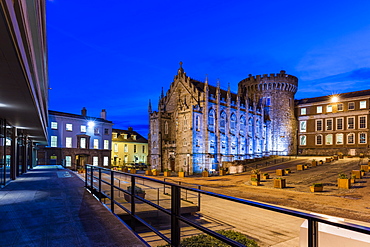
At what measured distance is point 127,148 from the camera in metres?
69.8

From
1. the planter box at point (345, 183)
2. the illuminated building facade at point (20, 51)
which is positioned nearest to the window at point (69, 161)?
the illuminated building facade at point (20, 51)

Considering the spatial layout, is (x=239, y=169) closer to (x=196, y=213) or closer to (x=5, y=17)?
(x=196, y=213)

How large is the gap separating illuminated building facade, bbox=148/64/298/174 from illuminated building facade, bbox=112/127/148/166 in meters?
13.7

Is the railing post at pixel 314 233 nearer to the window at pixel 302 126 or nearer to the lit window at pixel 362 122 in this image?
the lit window at pixel 362 122

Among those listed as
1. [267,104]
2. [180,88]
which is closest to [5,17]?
[180,88]

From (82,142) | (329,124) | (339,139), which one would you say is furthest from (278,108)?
(82,142)

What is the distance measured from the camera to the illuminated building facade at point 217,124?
51938 millimetres

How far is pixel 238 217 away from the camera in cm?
1392

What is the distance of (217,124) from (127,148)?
27529mm

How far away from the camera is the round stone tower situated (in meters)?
66.1

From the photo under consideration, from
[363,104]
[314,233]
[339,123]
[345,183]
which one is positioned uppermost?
[363,104]

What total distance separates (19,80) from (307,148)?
229ft

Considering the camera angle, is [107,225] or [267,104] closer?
[107,225]

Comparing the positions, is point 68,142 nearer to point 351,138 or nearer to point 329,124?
point 329,124
